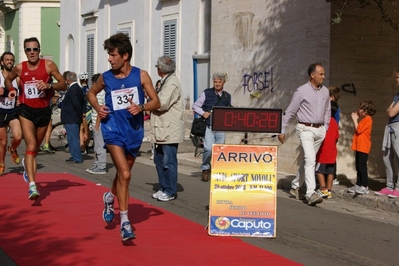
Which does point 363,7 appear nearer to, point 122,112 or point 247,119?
point 247,119

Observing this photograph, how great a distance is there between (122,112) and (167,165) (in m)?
3.14

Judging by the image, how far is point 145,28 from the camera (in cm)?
2631

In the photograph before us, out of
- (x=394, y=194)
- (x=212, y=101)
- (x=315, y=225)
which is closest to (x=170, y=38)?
(x=212, y=101)

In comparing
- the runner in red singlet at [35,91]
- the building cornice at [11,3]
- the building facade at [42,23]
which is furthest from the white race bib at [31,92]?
the building cornice at [11,3]

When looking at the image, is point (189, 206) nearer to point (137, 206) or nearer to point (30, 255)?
point (137, 206)

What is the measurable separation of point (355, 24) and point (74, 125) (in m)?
6.61

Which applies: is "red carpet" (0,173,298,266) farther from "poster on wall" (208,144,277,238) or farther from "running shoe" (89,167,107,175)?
"running shoe" (89,167,107,175)

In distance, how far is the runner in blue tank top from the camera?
28.9 ft

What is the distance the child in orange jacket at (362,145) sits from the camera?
12422mm

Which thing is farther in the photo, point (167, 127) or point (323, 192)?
point (323, 192)

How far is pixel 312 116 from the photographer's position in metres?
12.0

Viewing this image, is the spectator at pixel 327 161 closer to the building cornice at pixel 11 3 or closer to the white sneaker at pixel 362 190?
the white sneaker at pixel 362 190

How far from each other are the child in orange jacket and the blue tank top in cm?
466

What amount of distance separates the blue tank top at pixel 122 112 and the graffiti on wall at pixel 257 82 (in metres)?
7.17
